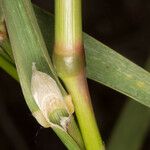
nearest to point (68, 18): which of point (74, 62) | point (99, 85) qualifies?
point (74, 62)

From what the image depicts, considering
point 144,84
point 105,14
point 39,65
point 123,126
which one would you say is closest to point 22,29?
point 39,65

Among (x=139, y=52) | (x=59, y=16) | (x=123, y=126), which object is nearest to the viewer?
(x=59, y=16)

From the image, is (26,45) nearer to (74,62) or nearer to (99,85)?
(74,62)

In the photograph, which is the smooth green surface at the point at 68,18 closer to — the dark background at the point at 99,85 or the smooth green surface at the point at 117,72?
the smooth green surface at the point at 117,72

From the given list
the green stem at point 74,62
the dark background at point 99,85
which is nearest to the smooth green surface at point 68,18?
the green stem at point 74,62

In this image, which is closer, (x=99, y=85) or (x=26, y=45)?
(x=26, y=45)

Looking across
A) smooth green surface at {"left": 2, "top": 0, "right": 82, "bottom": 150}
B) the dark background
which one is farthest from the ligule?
the dark background

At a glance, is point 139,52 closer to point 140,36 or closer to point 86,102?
point 140,36
